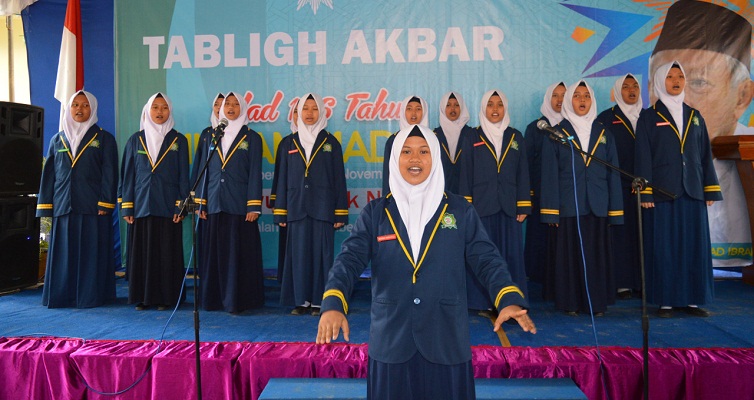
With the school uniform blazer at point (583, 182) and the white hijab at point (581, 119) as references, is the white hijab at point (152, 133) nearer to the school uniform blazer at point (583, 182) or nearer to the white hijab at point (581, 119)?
the school uniform blazer at point (583, 182)

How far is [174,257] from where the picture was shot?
4.28 meters

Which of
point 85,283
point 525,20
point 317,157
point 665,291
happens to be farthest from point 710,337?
point 85,283

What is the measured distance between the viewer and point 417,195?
1871 mm

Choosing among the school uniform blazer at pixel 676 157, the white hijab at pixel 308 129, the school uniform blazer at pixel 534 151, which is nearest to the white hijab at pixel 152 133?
the white hijab at pixel 308 129

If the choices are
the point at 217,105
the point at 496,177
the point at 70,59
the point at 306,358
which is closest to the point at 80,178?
the point at 217,105

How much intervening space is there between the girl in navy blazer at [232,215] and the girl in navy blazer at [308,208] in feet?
0.81

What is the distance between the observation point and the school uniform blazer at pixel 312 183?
13.5 ft

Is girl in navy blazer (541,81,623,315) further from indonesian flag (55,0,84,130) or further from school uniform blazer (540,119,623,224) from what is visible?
indonesian flag (55,0,84,130)

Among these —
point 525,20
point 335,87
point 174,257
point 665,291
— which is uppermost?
point 525,20

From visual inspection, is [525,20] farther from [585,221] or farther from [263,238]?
[263,238]

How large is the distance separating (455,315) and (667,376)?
1.64 meters

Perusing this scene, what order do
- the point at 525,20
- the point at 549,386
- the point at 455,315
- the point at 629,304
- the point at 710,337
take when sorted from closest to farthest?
the point at 455,315 < the point at 549,386 < the point at 710,337 < the point at 629,304 < the point at 525,20

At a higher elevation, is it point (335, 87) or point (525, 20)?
point (525, 20)

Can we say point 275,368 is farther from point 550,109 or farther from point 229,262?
point 550,109
